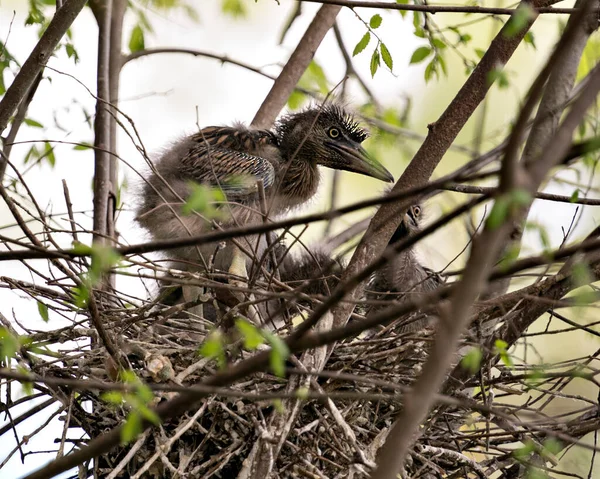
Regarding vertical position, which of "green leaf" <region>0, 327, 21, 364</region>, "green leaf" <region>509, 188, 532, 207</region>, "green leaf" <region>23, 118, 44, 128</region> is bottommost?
"green leaf" <region>0, 327, 21, 364</region>

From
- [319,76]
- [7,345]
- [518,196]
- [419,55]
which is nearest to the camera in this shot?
[518,196]

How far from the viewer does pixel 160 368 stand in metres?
2.78

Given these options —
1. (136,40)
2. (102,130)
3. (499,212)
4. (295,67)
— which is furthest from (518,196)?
(136,40)

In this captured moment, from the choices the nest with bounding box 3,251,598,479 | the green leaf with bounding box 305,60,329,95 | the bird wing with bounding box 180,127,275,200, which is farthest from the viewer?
the green leaf with bounding box 305,60,329,95

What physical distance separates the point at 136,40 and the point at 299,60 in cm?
89

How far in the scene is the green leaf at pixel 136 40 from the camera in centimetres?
456

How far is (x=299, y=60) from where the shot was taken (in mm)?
4461

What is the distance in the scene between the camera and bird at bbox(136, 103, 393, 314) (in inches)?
146

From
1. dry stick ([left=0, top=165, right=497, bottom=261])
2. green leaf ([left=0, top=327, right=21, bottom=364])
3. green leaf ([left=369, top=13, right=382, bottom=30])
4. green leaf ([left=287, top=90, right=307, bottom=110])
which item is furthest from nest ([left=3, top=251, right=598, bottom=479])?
green leaf ([left=287, top=90, right=307, bottom=110])

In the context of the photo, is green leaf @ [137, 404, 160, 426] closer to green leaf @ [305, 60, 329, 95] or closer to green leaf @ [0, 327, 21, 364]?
green leaf @ [0, 327, 21, 364]

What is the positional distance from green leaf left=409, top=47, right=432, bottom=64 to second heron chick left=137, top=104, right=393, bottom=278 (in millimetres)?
466

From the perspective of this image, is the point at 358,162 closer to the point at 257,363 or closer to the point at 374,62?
the point at 374,62

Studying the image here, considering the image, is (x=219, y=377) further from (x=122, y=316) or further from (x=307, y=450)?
(x=122, y=316)

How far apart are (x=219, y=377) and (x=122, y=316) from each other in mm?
1562
